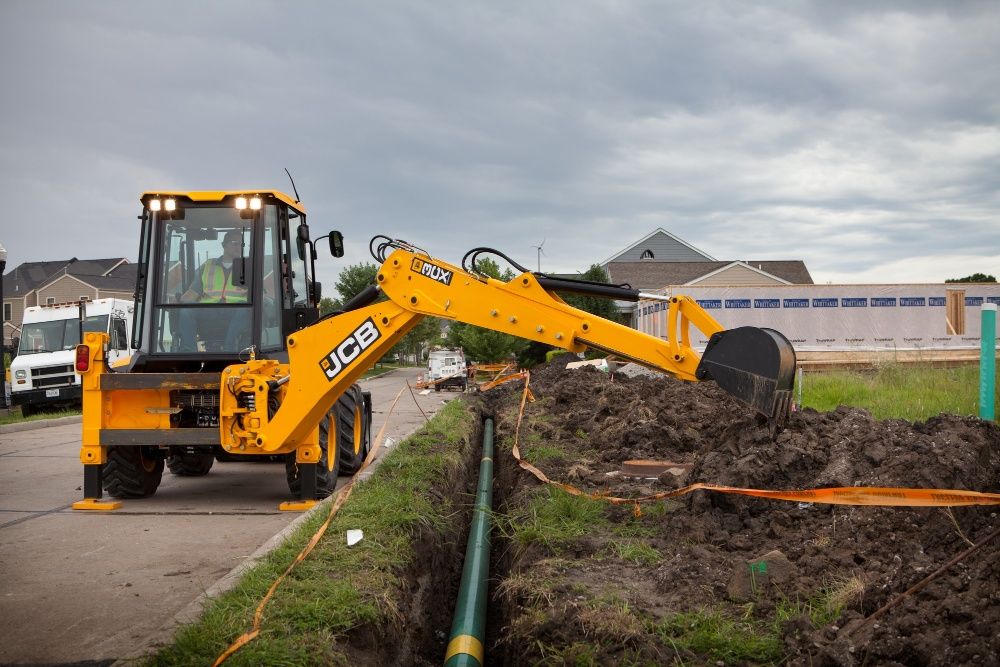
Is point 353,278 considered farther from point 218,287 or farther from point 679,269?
point 218,287

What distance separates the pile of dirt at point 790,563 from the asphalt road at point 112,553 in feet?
6.99

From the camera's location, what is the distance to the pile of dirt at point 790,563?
11.4 ft

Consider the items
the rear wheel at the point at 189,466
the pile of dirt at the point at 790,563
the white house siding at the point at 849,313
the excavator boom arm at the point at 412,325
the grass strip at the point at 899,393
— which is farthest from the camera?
the white house siding at the point at 849,313

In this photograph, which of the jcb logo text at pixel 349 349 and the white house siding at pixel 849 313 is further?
the white house siding at pixel 849 313

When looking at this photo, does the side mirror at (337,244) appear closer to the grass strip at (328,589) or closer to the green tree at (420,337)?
the grass strip at (328,589)

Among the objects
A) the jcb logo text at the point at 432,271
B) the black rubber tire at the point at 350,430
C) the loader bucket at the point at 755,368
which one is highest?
the jcb logo text at the point at 432,271

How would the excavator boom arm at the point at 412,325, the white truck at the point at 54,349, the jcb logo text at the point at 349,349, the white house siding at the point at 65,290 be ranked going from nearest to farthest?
the excavator boom arm at the point at 412,325, the jcb logo text at the point at 349,349, the white truck at the point at 54,349, the white house siding at the point at 65,290

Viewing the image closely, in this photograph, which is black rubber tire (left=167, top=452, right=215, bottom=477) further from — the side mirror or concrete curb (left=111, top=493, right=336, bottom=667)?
concrete curb (left=111, top=493, right=336, bottom=667)

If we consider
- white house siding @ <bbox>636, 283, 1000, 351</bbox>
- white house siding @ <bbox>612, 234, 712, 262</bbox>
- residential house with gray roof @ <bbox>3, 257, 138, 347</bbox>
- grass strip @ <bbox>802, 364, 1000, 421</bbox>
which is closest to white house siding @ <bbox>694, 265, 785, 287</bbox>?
white house siding @ <bbox>612, 234, 712, 262</bbox>

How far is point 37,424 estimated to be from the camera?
→ 53.6 ft

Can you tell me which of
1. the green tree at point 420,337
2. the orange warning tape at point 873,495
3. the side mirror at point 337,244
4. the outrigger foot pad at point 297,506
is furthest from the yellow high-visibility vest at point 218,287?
the green tree at point 420,337

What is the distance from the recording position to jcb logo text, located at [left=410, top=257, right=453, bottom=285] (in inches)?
256

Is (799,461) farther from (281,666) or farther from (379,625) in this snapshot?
(281,666)

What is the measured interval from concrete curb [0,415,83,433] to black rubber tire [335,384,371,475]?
922 centimetres
